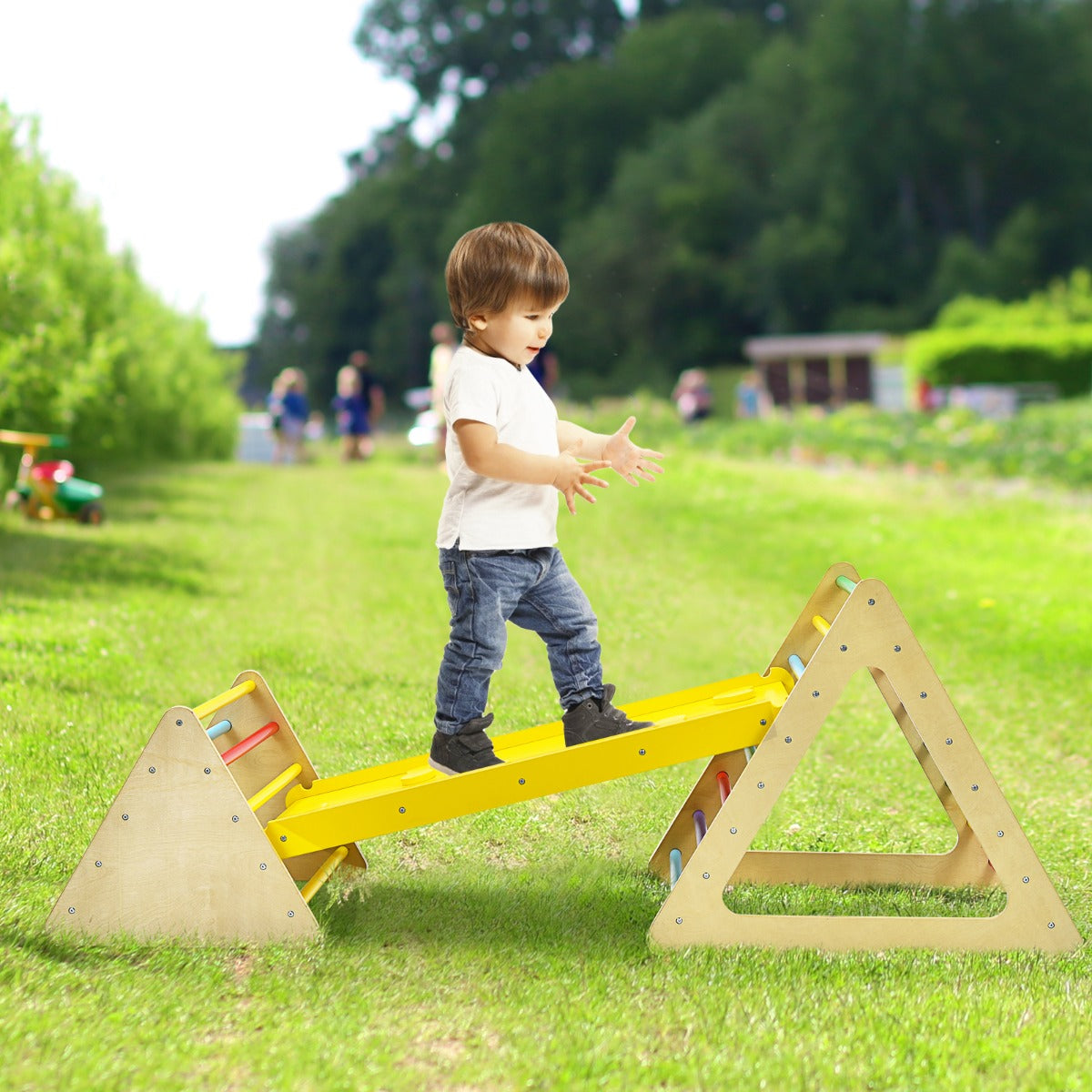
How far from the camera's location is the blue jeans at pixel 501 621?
3674 millimetres

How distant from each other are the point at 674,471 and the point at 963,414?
466cm

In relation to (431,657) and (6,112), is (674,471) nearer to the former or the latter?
(6,112)

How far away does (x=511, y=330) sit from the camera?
3.68 m

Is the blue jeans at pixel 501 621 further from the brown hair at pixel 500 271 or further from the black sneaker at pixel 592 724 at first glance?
the brown hair at pixel 500 271

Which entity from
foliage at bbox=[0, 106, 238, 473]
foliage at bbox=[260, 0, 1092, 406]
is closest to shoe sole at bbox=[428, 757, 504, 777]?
foliage at bbox=[0, 106, 238, 473]

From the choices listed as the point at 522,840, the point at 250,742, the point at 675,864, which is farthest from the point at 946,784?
the point at 250,742

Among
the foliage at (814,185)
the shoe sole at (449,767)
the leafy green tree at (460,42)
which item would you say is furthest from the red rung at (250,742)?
the leafy green tree at (460,42)

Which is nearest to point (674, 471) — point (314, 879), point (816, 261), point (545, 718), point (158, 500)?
point (158, 500)

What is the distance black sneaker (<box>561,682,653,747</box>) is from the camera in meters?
3.78

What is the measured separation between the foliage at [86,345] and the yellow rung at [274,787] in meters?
7.20

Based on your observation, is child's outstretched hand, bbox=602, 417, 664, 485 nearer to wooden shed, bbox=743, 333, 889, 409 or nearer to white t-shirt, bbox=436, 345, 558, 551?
white t-shirt, bbox=436, 345, 558, 551

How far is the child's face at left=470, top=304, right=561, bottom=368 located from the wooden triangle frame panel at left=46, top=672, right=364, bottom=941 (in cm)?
120

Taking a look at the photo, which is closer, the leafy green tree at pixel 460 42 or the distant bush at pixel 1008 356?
the distant bush at pixel 1008 356

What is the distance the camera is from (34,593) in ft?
26.5
